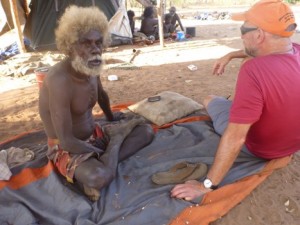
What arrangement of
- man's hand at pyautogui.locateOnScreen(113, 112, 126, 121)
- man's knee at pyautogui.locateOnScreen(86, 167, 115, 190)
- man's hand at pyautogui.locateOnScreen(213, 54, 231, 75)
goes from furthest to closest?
1. man's hand at pyautogui.locateOnScreen(113, 112, 126, 121)
2. man's hand at pyautogui.locateOnScreen(213, 54, 231, 75)
3. man's knee at pyautogui.locateOnScreen(86, 167, 115, 190)

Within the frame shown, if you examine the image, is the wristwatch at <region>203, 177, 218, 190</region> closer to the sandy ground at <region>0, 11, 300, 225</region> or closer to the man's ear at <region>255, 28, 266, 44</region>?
the sandy ground at <region>0, 11, 300, 225</region>

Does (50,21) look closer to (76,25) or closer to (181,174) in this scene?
(76,25)

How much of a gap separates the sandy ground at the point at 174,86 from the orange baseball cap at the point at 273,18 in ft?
3.87

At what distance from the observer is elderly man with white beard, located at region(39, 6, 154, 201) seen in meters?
2.22

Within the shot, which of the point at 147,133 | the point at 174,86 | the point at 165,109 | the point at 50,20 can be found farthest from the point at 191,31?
the point at 147,133

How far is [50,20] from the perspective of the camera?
363 inches

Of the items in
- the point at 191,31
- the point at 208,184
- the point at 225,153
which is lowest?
the point at 191,31

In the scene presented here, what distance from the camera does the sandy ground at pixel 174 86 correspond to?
221cm

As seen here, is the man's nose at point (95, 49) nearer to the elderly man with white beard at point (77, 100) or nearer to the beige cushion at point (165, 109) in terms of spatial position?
the elderly man with white beard at point (77, 100)

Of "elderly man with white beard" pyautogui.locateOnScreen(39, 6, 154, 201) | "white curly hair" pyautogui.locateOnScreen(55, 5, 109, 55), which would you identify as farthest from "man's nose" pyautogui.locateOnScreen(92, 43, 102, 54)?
"white curly hair" pyautogui.locateOnScreen(55, 5, 109, 55)

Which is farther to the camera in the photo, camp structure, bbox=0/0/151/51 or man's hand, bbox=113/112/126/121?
camp structure, bbox=0/0/151/51

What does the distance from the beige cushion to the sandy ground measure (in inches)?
31.6

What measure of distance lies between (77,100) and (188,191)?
3.56 feet

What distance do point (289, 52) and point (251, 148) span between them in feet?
2.72
